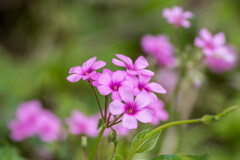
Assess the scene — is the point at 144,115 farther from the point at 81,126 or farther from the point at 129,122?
the point at 81,126

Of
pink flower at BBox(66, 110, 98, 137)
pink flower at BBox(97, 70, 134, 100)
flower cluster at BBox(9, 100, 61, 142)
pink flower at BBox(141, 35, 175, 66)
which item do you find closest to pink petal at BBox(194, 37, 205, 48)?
pink flower at BBox(141, 35, 175, 66)

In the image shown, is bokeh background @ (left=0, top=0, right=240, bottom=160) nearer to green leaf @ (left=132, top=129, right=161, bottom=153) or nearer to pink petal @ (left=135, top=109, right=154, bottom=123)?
green leaf @ (left=132, top=129, right=161, bottom=153)

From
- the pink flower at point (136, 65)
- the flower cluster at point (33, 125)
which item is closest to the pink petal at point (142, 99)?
the pink flower at point (136, 65)

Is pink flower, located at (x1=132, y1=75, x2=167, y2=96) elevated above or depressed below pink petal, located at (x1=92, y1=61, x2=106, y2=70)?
below

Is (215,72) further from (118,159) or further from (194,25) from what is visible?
(118,159)

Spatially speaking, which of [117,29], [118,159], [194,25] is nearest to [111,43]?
[117,29]

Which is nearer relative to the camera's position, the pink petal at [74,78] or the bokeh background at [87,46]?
the pink petal at [74,78]

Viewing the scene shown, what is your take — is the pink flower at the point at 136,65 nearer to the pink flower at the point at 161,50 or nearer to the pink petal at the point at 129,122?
the pink petal at the point at 129,122
